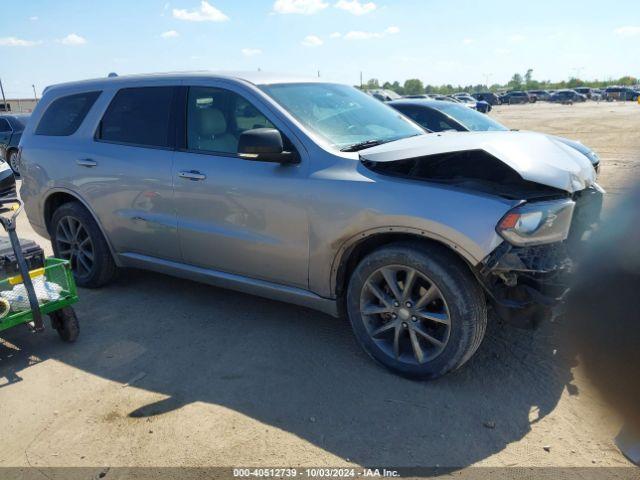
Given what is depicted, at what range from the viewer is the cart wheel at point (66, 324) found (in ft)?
12.9

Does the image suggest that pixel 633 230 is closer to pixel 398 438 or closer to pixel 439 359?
pixel 439 359

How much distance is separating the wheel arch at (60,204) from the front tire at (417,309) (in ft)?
8.27

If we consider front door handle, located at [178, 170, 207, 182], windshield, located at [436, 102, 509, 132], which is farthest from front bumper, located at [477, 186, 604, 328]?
windshield, located at [436, 102, 509, 132]

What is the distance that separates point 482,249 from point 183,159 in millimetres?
2366

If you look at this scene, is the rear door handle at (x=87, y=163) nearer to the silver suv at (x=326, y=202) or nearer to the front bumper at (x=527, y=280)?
the silver suv at (x=326, y=202)

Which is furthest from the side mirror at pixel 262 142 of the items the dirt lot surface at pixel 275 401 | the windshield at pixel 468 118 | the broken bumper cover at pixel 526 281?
the windshield at pixel 468 118

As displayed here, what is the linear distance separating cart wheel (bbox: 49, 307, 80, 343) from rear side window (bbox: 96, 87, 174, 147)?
1463 millimetres

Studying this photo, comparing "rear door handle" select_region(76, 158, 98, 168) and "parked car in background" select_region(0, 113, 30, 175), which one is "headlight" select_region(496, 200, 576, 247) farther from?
"parked car in background" select_region(0, 113, 30, 175)

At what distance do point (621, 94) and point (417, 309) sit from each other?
258 feet

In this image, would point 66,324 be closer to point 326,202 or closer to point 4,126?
point 326,202

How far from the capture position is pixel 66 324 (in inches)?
155

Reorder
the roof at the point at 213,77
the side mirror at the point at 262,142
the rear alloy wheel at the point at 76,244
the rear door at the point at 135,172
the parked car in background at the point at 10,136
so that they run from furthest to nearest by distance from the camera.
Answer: the parked car in background at the point at 10,136 → the rear alloy wheel at the point at 76,244 → the rear door at the point at 135,172 → the roof at the point at 213,77 → the side mirror at the point at 262,142

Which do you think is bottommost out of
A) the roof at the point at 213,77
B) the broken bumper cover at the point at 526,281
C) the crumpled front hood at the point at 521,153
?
the broken bumper cover at the point at 526,281

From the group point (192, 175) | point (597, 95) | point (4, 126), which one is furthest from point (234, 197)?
point (597, 95)
